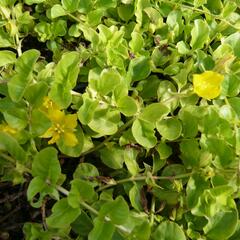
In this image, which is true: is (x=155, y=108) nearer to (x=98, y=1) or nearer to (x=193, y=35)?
(x=193, y=35)

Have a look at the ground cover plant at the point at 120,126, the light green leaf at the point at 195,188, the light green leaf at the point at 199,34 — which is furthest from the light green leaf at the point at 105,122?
the light green leaf at the point at 199,34

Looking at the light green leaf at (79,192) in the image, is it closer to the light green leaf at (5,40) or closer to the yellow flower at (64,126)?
the yellow flower at (64,126)

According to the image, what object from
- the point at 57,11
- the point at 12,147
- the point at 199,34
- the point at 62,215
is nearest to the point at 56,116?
the point at 12,147

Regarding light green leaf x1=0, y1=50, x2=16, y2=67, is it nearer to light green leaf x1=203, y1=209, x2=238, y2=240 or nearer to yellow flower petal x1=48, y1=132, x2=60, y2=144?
yellow flower petal x1=48, y1=132, x2=60, y2=144

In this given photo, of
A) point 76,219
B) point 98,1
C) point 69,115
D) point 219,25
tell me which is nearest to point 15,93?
point 69,115

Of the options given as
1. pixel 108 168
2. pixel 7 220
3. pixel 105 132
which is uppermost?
pixel 105 132

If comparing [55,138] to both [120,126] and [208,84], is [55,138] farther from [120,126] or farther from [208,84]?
[208,84]
